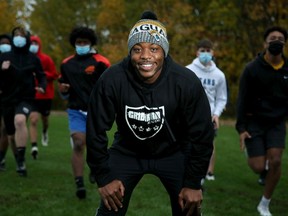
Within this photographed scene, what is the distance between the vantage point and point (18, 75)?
9320 mm

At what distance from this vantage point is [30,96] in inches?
368

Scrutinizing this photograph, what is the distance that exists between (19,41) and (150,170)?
5.41 m

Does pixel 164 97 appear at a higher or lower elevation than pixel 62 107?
higher

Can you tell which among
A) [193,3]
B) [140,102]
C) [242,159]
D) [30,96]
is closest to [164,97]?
[140,102]

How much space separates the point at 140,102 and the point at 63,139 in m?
11.1

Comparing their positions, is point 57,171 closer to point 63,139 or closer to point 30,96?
point 30,96

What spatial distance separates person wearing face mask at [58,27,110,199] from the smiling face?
134 inches

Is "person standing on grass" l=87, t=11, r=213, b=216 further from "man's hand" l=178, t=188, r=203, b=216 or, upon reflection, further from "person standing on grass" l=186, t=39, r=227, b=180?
"person standing on grass" l=186, t=39, r=227, b=180

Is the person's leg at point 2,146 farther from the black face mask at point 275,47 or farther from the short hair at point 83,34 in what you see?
the black face mask at point 275,47

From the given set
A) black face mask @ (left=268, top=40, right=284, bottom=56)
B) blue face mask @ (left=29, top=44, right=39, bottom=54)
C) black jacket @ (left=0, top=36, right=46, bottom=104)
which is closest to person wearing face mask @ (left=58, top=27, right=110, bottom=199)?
black jacket @ (left=0, top=36, right=46, bottom=104)

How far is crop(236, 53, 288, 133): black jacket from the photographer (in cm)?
695

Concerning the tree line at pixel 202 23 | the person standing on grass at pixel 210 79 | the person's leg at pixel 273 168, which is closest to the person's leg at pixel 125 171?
the person's leg at pixel 273 168

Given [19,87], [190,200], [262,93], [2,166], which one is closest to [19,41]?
[19,87]

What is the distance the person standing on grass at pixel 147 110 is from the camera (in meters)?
4.34
